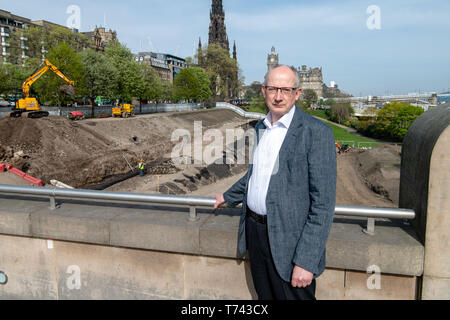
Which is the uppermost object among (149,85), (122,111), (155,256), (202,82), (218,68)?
(218,68)

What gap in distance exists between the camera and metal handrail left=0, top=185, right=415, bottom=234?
2.78 m

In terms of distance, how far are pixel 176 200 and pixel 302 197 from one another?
4.63ft

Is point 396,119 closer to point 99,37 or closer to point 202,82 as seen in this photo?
point 202,82

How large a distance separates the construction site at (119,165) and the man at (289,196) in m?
21.8

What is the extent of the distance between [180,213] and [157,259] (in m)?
0.53

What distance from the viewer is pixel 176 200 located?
10.5 feet

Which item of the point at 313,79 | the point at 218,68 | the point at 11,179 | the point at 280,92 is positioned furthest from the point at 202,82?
the point at 313,79

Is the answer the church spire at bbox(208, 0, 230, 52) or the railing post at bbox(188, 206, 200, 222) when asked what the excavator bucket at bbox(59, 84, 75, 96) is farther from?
the church spire at bbox(208, 0, 230, 52)

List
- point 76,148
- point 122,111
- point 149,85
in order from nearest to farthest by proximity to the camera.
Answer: point 76,148
point 122,111
point 149,85

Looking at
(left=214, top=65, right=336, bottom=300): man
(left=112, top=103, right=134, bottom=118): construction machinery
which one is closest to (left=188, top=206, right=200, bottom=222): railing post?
(left=214, top=65, right=336, bottom=300): man

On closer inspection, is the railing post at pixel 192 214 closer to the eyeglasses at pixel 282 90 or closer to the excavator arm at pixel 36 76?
the eyeglasses at pixel 282 90

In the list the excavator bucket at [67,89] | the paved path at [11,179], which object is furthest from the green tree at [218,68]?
the paved path at [11,179]
